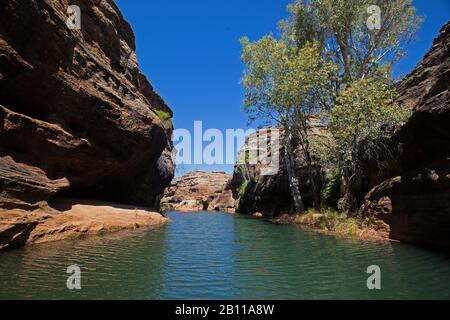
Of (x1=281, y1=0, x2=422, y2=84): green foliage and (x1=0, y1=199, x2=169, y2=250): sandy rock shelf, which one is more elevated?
(x1=281, y1=0, x2=422, y2=84): green foliage

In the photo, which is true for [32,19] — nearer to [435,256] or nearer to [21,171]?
[21,171]

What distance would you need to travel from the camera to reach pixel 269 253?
1436 centimetres

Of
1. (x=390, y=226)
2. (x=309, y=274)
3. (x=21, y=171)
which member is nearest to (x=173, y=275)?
(x=309, y=274)

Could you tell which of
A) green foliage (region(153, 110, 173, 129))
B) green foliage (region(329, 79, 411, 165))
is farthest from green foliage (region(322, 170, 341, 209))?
A: green foliage (region(153, 110, 173, 129))

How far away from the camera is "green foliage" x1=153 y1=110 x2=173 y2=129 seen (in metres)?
42.0

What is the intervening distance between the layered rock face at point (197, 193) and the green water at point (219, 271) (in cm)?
6083

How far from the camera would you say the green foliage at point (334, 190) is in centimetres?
2933

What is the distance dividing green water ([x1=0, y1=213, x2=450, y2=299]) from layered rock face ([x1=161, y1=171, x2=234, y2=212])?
200ft

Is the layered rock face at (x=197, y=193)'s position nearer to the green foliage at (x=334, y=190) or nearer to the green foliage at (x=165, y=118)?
the green foliage at (x=165, y=118)

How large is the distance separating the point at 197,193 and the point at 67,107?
249ft

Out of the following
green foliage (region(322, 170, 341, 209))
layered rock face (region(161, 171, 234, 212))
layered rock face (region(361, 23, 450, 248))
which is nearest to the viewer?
layered rock face (region(361, 23, 450, 248))

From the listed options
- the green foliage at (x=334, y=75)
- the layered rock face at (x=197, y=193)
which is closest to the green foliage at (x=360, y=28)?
the green foliage at (x=334, y=75)

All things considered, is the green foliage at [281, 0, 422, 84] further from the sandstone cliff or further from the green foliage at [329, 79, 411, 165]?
the sandstone cliff
